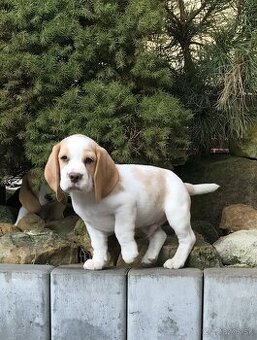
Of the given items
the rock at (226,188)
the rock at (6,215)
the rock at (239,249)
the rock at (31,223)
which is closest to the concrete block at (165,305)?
the rock at (239,249)

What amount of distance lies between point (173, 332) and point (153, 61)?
1166 millimetres

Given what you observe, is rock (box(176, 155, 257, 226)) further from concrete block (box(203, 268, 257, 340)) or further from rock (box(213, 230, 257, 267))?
concrete block (box(203, 268, 257, 340))

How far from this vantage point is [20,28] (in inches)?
99.4

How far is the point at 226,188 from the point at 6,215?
45.4 inches

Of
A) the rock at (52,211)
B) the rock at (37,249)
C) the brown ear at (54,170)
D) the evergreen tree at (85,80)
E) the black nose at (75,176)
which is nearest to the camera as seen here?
the black nose at (75,176)

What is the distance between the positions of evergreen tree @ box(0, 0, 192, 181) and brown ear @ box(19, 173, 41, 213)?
1.03 ft

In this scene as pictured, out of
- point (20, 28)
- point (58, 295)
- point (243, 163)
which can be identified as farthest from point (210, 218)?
point (20, 28)

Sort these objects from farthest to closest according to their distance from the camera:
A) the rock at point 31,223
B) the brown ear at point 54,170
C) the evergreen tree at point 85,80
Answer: the rock at point 31,223 → the evergreen tree at point 85,80 → the brown ear at point 54,170

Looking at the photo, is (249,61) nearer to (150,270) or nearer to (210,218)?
(210,218)

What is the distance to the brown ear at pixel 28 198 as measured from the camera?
283 centimetres

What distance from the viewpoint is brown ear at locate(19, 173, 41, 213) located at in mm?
2826

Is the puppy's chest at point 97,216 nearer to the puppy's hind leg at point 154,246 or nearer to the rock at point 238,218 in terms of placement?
the puppy's hind leg at point 154,246

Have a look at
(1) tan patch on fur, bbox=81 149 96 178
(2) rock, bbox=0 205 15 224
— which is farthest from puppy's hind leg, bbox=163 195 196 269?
(2) rock, bbox=0 205 15 224

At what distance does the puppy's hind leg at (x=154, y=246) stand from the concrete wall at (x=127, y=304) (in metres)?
0.07
